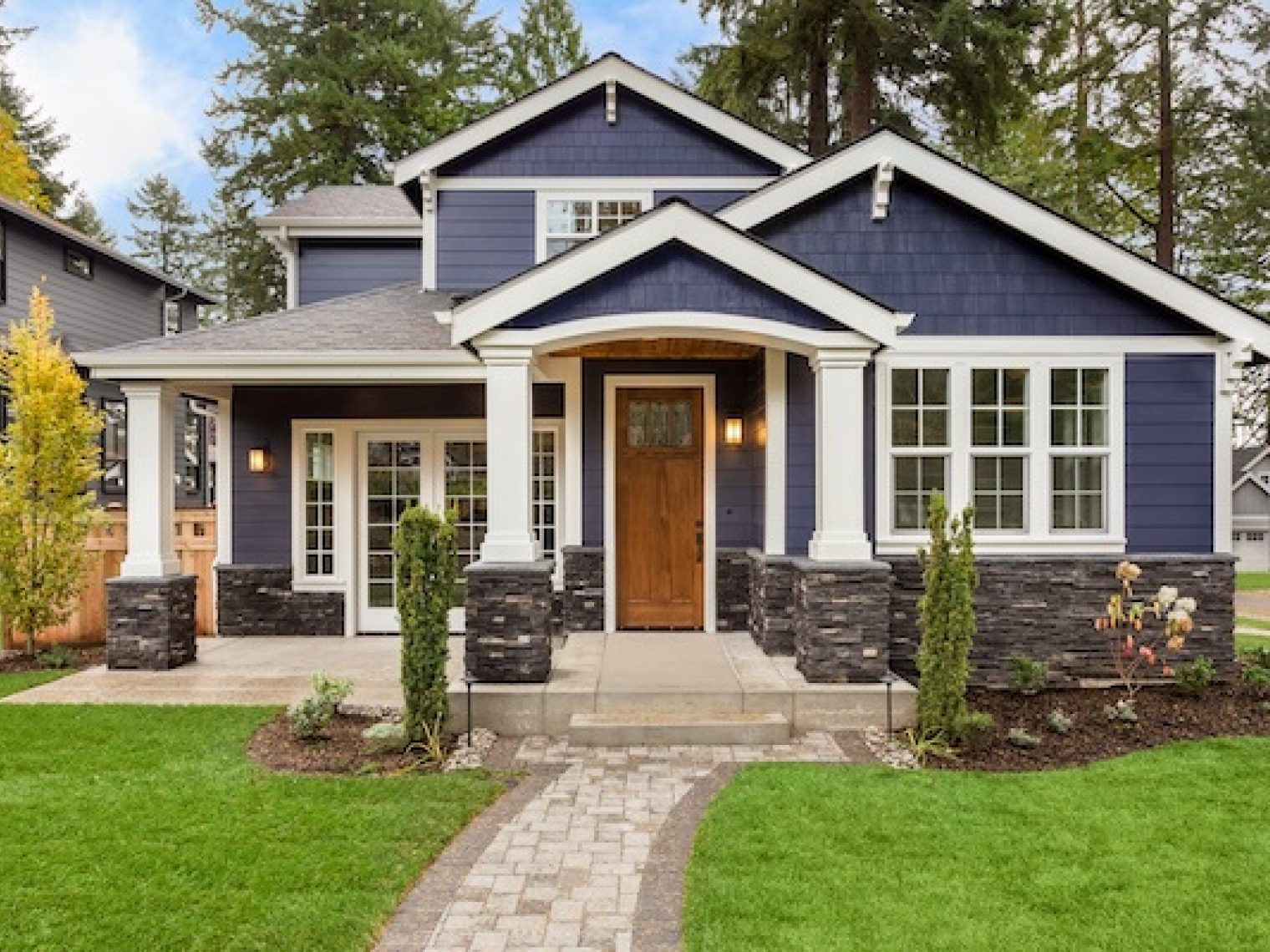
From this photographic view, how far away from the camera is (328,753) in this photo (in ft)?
17.0

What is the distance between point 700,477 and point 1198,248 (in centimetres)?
1586

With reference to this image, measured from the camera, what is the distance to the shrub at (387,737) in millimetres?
5234

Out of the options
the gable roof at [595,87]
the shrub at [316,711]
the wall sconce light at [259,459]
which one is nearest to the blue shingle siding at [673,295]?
the shrub at [316,711]

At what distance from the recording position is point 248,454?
8891mm

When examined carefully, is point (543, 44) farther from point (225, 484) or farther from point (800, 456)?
point (800, 456)

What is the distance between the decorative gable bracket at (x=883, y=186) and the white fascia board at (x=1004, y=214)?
0.05 m

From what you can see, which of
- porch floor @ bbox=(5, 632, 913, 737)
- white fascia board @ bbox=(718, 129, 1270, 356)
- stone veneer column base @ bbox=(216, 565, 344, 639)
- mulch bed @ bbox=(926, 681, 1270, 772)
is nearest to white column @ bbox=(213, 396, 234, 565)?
stone veneer column base @ bbox=(216, 565, 344, 639)

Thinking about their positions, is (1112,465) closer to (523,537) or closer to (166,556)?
(523,537)

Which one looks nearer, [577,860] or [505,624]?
[577,860]

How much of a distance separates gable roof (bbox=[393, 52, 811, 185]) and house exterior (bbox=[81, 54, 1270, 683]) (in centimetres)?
3

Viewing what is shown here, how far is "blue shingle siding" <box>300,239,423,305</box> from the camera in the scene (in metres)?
11.2

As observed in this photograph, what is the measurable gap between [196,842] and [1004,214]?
735cm

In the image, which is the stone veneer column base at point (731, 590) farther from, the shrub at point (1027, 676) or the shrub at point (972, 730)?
the shrub at point (972, 730)

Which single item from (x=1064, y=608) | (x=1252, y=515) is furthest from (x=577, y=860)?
(x=1252, y=515)
